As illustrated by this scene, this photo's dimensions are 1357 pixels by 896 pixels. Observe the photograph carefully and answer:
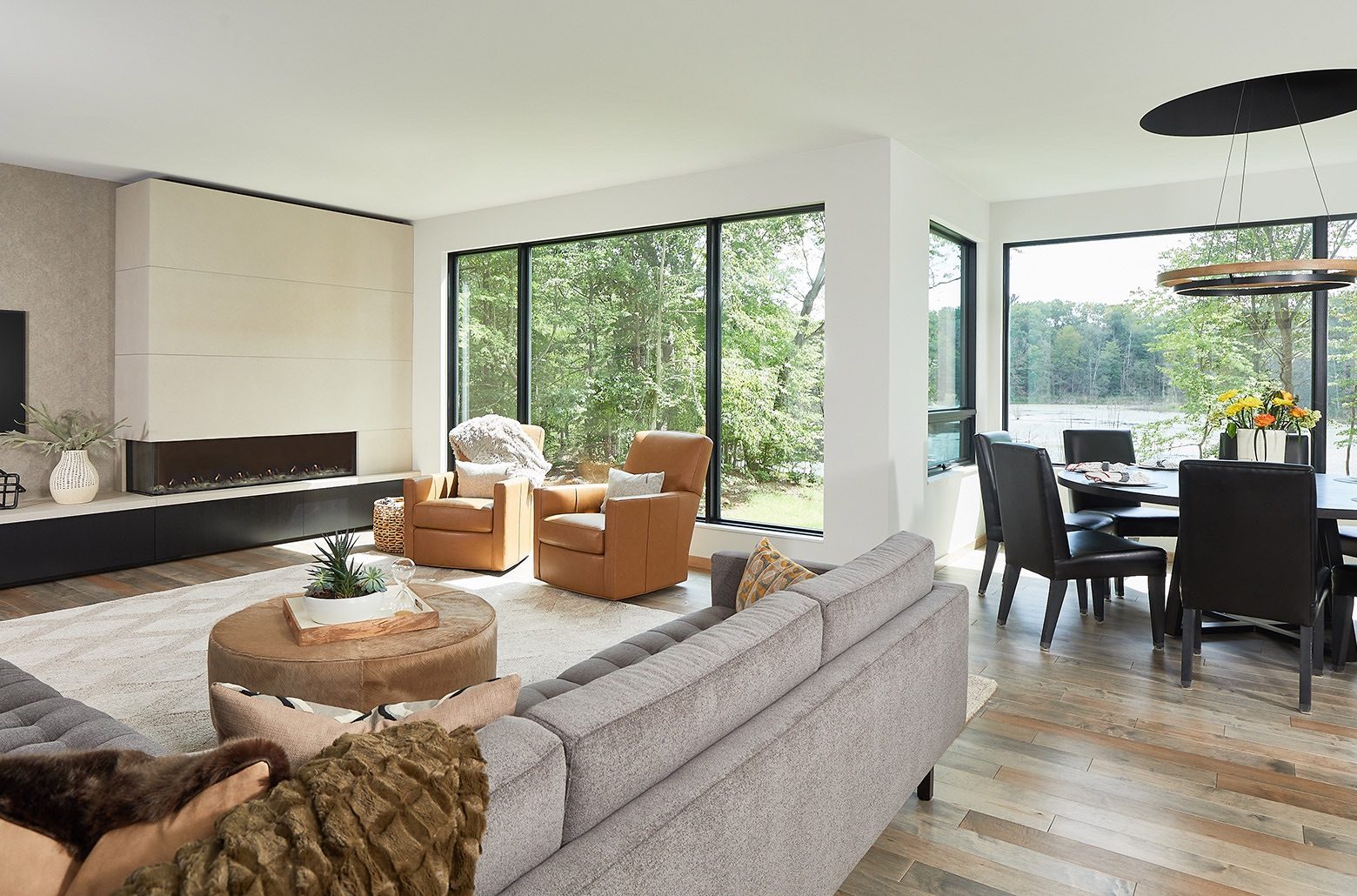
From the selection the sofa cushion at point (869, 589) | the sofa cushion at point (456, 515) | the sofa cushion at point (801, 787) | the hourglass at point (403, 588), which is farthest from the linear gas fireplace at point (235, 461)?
the sofa cushion at point (801, 787)

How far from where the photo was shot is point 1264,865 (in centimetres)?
225

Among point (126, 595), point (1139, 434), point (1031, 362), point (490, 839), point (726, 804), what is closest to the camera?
point (490, 839)

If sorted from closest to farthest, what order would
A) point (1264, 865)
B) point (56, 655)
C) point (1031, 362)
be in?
point (1264, 865)
point (56, 655)
point (1031, 362)

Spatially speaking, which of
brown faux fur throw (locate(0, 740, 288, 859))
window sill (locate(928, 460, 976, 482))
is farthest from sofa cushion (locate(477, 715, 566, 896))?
window sill (locate(928, 460, 976, 482))

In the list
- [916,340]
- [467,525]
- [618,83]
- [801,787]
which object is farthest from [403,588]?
[916,340]

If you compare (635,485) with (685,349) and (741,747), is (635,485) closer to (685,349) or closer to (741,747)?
(685,349)

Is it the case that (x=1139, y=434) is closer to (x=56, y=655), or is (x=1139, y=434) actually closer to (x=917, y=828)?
(x=917, y=828)

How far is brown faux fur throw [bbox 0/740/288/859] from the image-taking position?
0.93 m

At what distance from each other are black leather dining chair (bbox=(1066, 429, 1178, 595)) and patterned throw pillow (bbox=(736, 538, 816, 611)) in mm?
3052

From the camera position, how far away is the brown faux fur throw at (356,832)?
857 mm

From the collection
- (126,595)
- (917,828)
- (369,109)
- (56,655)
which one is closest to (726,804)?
(917,828)

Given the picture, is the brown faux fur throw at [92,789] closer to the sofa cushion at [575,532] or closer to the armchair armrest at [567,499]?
the sofa cushion at [575,532]

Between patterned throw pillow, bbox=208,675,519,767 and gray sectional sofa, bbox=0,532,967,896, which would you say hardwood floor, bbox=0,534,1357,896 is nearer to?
gray sectional sofa, bbox=0,532,967,896

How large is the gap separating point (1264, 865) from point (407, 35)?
155 inches
